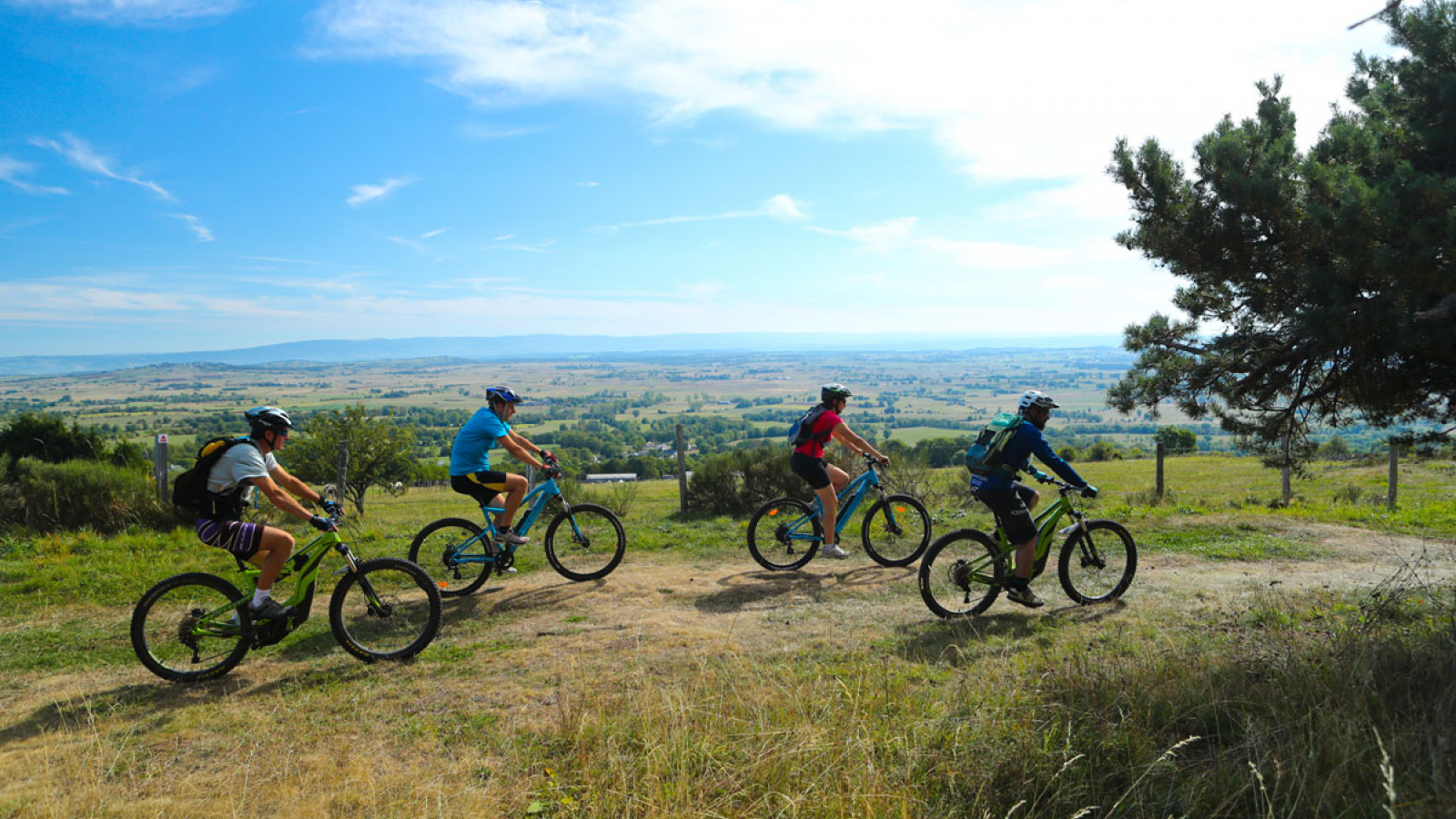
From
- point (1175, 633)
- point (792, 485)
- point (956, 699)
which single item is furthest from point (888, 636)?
point (792, 485)

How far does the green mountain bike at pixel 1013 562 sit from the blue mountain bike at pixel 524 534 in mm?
3630

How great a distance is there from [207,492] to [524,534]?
3367 mm

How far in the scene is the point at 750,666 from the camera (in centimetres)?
552

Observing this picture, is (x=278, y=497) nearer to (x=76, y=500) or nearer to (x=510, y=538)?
(x=510, y=538)

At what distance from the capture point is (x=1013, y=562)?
6.97 m

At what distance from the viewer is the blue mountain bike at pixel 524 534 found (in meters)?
7.94

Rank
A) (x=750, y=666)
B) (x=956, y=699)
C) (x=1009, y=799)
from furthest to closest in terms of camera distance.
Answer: (x=750, y=666) → (x=956, y=699) → (x=1009, y=799)

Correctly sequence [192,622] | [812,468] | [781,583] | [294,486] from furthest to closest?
[812,468] < [781,583] < [294,486] < [192,622]

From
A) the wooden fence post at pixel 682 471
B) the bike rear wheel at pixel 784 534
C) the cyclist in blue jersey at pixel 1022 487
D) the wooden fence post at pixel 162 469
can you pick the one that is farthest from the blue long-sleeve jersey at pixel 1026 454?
the wooden fence post at pixel 162 469

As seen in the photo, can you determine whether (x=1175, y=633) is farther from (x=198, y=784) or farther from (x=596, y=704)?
(x=198, y=784)

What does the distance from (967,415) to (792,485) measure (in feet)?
264

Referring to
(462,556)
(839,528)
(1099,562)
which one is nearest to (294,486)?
(462,556)

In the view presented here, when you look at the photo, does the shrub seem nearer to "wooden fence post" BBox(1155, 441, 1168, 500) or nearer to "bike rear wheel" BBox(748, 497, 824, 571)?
"bike rear wheel" BBox(748, 497, 824, 571)

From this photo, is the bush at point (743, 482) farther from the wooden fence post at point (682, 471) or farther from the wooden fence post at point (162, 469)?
the wooden fence post at point (162, 469)
